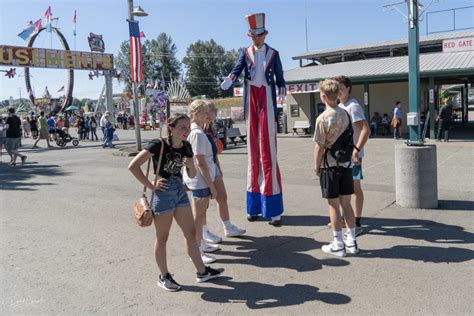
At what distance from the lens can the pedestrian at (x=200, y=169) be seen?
4582 millimetres

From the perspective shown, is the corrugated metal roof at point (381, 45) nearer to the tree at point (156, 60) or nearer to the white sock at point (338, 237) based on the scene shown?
the white sock at point (338, 237)

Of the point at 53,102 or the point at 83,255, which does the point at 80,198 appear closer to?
the point at 83,255

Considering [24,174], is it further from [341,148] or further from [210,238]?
[341,148]

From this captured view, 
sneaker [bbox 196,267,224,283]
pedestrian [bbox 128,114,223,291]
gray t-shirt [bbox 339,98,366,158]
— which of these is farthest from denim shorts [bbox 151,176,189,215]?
gray t-shirt [bbox 339,98,366,158]

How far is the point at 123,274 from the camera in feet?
14.9

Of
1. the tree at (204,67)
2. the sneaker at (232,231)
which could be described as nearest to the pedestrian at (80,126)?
→ the sneaker at (232,231)

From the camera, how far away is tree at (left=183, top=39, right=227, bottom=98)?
9850cm

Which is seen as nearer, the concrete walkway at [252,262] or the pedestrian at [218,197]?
the concrete walkway at [252,262]

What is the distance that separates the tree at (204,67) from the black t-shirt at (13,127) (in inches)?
3305

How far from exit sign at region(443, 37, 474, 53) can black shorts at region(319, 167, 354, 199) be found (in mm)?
17228

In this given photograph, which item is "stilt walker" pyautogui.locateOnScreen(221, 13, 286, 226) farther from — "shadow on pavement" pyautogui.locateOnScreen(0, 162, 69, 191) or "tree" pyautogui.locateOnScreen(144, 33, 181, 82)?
"tree" pyautogui.locateOnScreen(144, 33, 181, 82)

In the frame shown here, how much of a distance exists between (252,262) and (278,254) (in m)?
0.38

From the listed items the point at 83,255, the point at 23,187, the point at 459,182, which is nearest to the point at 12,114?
the point at 23,187

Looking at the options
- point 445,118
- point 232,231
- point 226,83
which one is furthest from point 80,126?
point 232,231
